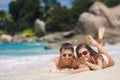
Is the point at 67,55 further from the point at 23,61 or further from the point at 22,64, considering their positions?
the point at 23,61

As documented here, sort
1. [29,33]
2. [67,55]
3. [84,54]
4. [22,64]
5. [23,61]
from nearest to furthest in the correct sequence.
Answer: [84,54], [67,55], [22,64], [23,61], [29,33]

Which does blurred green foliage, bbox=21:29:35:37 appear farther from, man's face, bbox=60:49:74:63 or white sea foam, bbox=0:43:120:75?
man's face, bbox=60:49:74:63

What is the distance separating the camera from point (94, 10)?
39.7 meters

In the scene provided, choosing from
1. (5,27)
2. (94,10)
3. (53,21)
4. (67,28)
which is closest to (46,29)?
(53,21)

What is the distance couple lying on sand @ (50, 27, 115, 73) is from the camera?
18.8ft

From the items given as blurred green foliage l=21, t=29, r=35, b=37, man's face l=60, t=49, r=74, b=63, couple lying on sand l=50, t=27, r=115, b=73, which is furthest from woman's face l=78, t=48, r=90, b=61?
blurred green foliage l=21, t=29, r=35, b=37

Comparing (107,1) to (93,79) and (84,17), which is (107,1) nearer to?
(84,17)

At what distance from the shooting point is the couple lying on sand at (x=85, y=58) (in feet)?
18.8

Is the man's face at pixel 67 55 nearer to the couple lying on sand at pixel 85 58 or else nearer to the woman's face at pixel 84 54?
the couple lying on sand at pixel 85 58

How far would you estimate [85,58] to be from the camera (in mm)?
5828

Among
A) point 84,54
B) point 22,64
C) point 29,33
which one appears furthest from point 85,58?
point 29,33

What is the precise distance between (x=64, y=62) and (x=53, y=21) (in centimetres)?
5544

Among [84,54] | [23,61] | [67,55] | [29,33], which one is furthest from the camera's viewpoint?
[29,33]

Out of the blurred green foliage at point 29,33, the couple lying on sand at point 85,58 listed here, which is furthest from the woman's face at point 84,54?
the blurred green foliage at point 29,33
